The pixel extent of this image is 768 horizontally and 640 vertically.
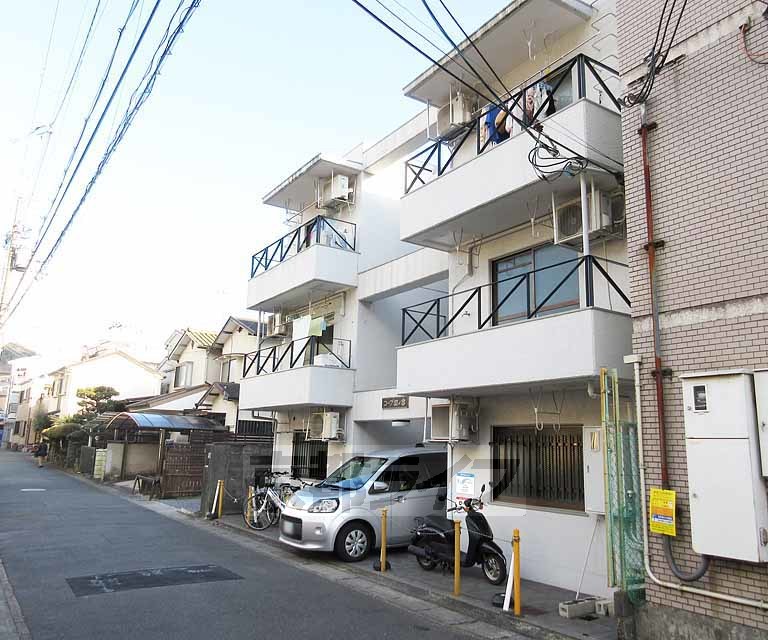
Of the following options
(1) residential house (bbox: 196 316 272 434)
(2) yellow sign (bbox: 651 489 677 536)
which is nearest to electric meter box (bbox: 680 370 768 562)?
(2) yellow sign (bbox: 651 489 677 536)

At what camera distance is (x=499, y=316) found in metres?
10.9

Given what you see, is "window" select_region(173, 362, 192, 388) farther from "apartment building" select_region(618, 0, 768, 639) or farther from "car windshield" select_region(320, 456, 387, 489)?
"apartment building" select_region(618, 0, 768, 639)

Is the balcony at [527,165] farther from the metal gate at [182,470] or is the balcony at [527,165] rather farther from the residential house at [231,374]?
the residential house at [231,374]

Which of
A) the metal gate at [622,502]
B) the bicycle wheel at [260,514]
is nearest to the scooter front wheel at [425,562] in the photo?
the metal gate at [622,502]

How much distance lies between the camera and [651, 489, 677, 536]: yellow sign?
20.2ft

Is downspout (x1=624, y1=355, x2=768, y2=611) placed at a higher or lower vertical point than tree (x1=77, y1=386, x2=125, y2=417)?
lower

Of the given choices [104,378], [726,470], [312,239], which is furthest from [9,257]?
[104,378]

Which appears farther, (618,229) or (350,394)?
(350,394)

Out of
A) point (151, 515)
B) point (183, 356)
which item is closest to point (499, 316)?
point (151, 515)

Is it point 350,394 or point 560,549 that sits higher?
point 350,394

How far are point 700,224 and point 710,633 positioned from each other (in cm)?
409

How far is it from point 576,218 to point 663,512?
4602mm

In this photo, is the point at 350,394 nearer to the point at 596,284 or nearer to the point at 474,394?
the point at 474,394

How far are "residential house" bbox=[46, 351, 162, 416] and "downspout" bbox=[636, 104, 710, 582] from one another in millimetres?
42554
